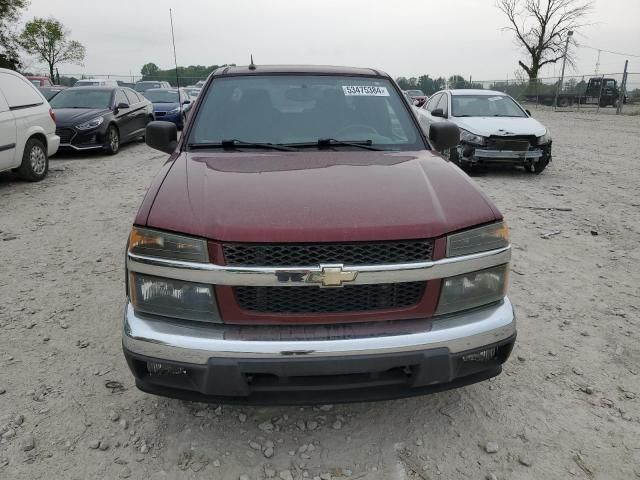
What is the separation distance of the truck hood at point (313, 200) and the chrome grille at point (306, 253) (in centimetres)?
3

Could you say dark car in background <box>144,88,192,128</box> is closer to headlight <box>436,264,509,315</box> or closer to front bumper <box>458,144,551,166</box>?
front bumper <box>458,144,551,166</box>

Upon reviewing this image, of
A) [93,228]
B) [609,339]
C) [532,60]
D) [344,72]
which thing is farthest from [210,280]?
[532,60]

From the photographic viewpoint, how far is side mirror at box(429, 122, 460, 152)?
3.59 m

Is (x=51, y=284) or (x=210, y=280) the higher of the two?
Answer: (x=210, y=280)

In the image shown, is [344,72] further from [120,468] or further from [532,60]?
[532,60]

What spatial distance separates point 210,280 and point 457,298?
1.09m

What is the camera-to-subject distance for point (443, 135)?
360cm

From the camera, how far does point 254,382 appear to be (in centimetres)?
208

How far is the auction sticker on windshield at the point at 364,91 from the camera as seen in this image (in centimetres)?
353

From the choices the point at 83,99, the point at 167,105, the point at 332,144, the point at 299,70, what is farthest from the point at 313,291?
the point at 167,105

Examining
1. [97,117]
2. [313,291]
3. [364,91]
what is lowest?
[313,291]

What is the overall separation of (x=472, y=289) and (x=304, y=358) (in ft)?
2.75

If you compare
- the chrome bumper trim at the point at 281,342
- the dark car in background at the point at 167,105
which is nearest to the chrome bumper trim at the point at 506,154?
Answer: the chrome bumper trim at the point at 281,342

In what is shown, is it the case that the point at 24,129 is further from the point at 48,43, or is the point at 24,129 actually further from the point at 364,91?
the point at 48,43
